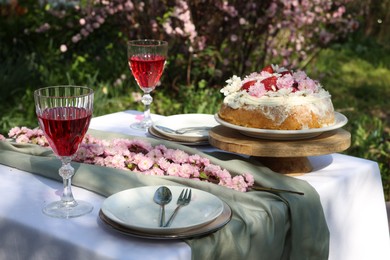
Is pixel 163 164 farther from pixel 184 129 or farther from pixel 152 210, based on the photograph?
pixel 184 129

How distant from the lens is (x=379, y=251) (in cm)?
252

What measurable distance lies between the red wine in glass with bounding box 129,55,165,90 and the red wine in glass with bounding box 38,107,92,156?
861 millimetres

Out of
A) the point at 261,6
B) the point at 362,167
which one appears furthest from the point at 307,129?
the point at 261,6

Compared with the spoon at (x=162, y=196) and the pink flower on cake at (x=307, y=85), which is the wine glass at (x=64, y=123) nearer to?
the spoon at (x=162, y=196)

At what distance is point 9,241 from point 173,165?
1.75ft

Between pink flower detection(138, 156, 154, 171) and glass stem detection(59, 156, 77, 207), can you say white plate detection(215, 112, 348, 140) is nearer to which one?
pink flower detection(138, 156, 154, 171)

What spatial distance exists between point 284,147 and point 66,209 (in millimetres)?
697

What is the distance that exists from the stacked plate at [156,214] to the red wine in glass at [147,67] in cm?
81

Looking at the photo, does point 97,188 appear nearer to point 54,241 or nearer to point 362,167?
point 54,241

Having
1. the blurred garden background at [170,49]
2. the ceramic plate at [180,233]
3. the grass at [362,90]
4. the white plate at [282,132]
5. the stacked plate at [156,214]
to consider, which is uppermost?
the white plate at [282,132]

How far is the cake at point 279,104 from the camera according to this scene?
7.37 ft

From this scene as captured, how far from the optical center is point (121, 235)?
5.81 ft

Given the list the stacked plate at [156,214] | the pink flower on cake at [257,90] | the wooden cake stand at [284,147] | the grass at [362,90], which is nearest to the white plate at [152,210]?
the stacked plate at [156,214]

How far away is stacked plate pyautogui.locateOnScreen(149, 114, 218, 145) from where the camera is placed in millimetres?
2555
